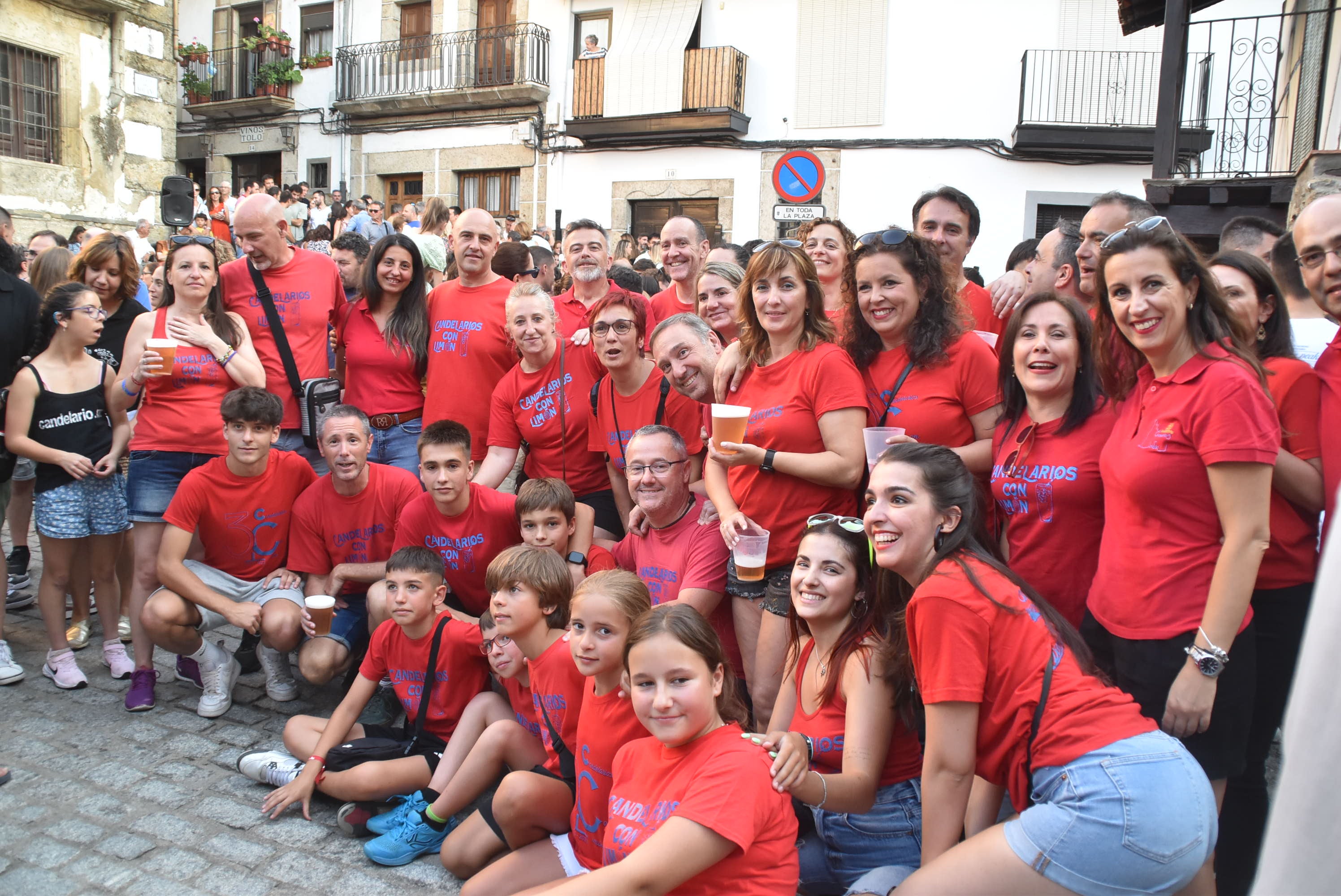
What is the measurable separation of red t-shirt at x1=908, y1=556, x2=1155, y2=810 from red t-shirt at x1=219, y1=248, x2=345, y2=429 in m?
3.88

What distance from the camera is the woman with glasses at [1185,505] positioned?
235 cm

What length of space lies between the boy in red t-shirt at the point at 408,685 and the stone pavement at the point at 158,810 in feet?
0.50

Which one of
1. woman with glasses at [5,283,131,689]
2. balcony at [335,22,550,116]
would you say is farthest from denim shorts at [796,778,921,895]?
balcony at [335,22,550,116]

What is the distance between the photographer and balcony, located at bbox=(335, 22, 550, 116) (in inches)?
780

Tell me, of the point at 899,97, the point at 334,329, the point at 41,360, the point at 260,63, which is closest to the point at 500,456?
the point at 334,329

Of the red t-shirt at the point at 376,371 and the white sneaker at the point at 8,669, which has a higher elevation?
the red t-shirt at the point at 376,371

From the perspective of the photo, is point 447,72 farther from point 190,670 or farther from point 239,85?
point 190,670

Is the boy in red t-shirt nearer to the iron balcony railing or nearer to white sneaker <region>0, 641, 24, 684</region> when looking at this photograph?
white sneaker <region>0, 641, 24, 684</region>

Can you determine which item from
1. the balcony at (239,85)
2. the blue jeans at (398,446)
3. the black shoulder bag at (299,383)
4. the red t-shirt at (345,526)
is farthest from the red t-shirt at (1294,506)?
the balcony at (239,85)

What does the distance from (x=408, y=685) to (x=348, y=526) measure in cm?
103

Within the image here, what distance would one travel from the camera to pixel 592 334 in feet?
14.8

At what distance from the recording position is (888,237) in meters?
3.56

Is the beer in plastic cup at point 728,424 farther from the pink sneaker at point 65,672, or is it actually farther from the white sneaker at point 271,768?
the pink sneaker at point 65,672

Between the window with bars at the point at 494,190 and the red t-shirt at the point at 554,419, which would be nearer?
the red t-shirt at the point at 554,419
